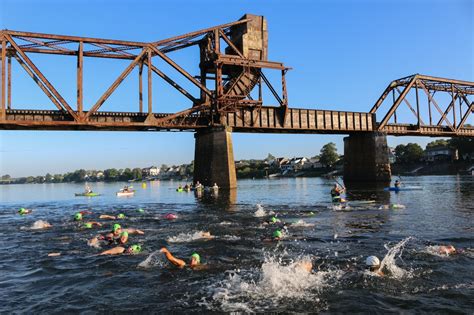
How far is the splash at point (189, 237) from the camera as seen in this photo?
19569mm

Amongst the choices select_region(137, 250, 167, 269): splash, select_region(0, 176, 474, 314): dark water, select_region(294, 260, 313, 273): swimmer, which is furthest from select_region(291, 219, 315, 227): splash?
select_region(294, 260, 313, 273): swimmer

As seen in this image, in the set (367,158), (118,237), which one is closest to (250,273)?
(118,237)

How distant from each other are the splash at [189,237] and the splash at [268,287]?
689 centimetres

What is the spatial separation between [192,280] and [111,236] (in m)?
8.40

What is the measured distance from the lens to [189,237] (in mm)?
20109

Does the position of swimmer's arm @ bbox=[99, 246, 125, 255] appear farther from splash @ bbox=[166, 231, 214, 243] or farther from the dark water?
splash @ bbox=[166, 231, 214, 243]

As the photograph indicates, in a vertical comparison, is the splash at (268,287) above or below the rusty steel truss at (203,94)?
below

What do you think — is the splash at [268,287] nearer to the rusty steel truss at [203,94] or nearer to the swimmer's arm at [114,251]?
the swimmer's arm at [114,251]

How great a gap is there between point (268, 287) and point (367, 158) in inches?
3158

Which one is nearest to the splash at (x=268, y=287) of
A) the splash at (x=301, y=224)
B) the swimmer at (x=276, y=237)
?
the swimmer at (x=276, y=237)

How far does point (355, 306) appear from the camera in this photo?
389 inches

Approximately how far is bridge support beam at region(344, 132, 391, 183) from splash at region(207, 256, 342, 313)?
7596 centimetres

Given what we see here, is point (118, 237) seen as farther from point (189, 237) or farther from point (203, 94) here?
point (203, 94)

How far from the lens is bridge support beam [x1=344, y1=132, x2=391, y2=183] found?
83625 millimetres
